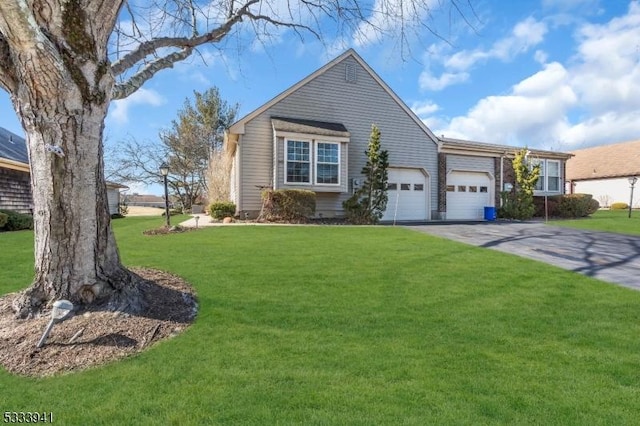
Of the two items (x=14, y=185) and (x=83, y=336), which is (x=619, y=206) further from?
(x=14, y=185)

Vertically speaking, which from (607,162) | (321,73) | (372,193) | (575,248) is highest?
(321,73)

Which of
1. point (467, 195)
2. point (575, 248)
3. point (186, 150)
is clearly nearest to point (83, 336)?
point (575, 248)

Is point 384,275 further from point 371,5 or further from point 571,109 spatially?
point 571,109

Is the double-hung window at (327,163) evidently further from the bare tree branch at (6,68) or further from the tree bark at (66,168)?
the bare tree branch at (6,68)

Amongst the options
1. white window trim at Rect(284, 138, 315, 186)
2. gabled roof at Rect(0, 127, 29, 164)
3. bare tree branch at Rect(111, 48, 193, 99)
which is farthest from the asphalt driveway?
gabled roof at Rect(0, 127, 29, 164)

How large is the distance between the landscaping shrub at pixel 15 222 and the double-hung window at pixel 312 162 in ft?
32.5

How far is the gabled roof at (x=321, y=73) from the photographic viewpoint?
46.6 ft

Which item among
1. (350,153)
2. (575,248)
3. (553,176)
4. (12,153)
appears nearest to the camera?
(575,248)

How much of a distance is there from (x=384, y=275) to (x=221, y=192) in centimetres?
1556

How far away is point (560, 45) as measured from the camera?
1016 cm

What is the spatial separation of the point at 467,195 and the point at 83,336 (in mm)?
17973

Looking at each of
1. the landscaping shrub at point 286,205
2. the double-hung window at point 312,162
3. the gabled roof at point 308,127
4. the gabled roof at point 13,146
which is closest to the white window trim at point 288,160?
the double-hung window at point 312,162

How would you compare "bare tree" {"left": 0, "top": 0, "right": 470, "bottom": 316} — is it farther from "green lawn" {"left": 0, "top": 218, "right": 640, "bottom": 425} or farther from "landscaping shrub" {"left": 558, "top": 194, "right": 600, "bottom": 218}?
"landscaping shrub" {"left": 558, "top": 194, "right": 600, "bottom": 218}

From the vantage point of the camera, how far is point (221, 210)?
1406 centimetres
